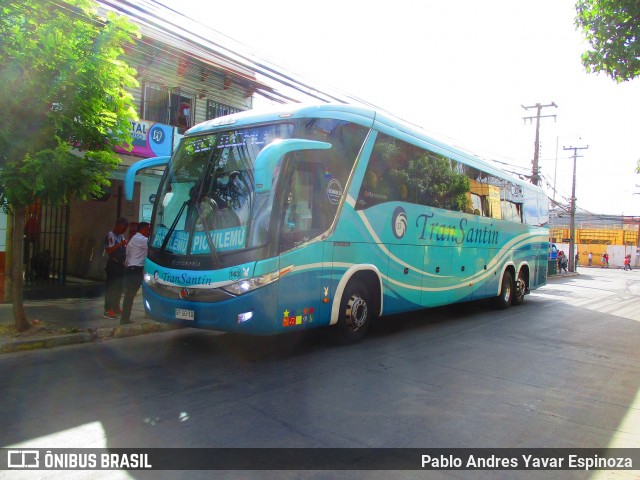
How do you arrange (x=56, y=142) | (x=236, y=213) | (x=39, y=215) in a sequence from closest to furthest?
1. (x=236, y=213)
2. (x=56, y=142)
3. (x=39, y=215)

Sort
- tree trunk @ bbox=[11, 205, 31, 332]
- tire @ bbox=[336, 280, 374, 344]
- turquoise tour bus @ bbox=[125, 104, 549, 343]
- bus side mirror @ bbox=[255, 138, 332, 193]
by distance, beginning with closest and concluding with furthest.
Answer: bus side mirror @ bbox=[255, 138, 332, 193], turquoise tour bus @ bbox=[125, 104, 549, 343], tree trunk @ bbox=[11, 205, 31, 332], tire @ bbox=[336, 280, 374, 344]

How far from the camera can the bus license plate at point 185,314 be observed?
645cm

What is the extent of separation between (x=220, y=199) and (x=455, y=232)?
5866mm

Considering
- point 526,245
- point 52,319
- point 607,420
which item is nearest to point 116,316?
point 52,319

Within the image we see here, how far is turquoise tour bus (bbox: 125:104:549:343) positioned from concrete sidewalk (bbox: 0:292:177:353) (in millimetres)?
1431

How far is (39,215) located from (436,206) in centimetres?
937

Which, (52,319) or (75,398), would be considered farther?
(52,319)

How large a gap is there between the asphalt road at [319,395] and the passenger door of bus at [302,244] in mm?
708

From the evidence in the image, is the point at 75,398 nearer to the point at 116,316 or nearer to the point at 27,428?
the point at 27,428

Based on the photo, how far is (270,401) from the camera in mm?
5055

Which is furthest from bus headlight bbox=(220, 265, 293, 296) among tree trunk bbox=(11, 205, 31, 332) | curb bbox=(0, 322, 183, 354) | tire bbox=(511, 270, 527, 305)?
tire bbox=(511, 270, 527, 305)

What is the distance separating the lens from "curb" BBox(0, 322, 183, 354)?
6.85 m

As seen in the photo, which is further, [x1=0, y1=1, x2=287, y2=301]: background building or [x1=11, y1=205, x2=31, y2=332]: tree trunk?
[x1=0, y1=1, x2=287, y2=301]: background building

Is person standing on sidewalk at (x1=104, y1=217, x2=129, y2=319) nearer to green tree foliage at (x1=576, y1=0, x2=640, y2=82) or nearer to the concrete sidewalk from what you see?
the concrete sidewalk
